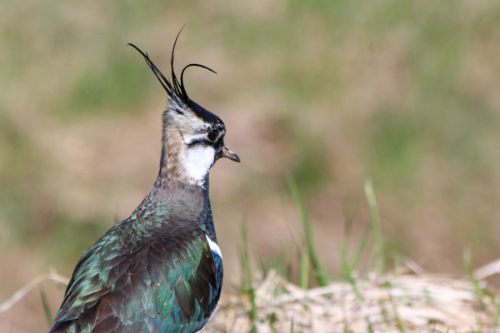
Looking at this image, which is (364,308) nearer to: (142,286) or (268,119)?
(142,286)

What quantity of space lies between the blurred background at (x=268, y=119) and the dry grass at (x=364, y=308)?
2543mm

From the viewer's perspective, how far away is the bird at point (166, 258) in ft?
10.9

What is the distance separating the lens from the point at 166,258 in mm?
3562

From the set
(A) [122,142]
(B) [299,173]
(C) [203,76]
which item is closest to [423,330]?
(B) [299,173]

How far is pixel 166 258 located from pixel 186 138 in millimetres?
854

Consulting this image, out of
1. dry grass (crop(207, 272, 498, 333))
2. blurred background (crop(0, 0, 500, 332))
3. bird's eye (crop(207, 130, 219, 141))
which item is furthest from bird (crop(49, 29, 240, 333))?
blurred background (crop(0, 0, 500, 332))

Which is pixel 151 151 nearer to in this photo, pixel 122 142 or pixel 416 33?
pixel 122 142

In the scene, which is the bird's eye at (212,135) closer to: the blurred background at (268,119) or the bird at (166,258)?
the bird at (166,258)

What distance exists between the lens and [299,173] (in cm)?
876

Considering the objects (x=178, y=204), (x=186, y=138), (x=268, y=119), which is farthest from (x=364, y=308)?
(x=268, y=119)

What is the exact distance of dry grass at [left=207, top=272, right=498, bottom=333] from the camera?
412cm

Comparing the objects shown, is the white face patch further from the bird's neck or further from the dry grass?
the dry grass

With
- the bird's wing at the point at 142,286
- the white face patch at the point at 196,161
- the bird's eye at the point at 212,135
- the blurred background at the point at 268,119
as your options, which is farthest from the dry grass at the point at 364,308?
the blurred background at the point at 268,119

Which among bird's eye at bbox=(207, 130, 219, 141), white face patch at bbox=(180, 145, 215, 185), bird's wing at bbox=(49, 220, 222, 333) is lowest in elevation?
bird's wing at bbox=(49, 220, 222, 333)
